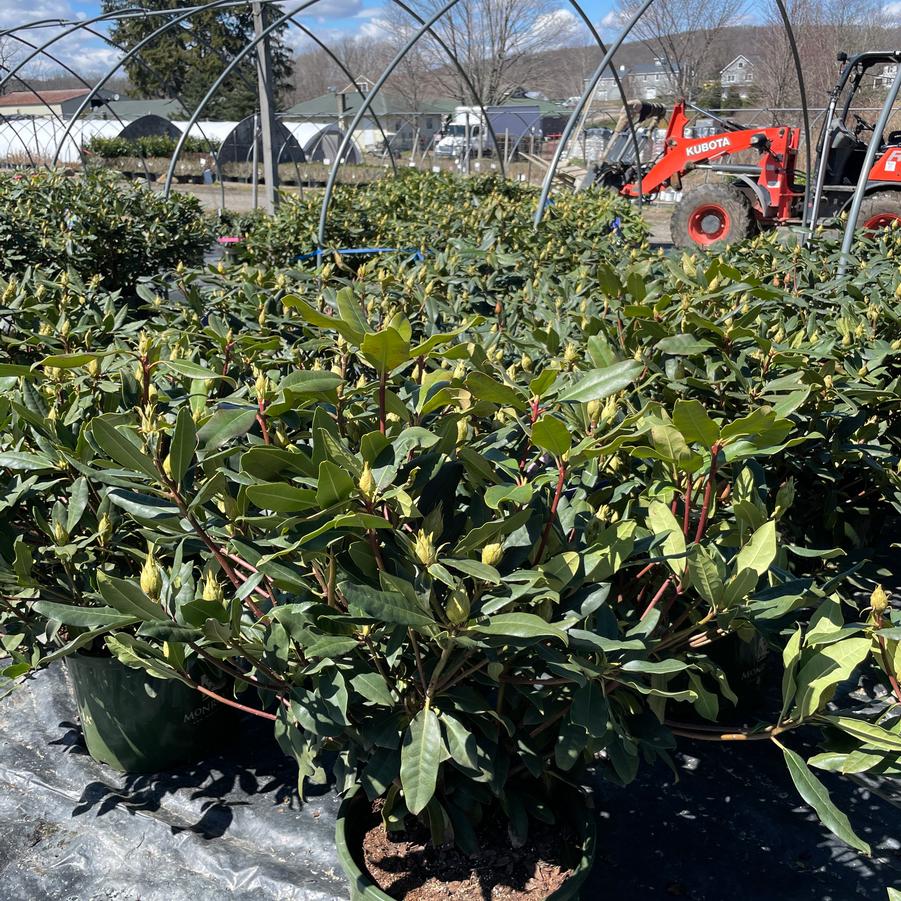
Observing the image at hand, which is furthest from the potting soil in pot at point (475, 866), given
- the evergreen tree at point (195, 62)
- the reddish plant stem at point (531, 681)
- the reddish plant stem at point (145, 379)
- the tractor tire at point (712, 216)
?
the evergreen tree at point (195, 62)

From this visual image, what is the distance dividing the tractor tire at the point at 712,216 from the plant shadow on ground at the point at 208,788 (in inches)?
424

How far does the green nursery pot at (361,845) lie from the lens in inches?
65.2

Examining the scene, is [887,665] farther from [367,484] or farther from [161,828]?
[161,828]

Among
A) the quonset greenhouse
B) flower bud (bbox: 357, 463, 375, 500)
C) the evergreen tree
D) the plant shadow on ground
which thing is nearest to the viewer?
flower bud (bbox: 357, 463, 375, 500)

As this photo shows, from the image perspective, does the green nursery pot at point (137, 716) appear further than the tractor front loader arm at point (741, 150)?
No

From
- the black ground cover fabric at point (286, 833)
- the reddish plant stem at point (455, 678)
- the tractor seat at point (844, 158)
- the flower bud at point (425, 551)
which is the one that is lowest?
the black ground cover fabric at point (286, 833)

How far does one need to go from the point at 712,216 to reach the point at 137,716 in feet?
38.9

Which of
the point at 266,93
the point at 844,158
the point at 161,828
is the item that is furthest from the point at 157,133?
the point at 161,828

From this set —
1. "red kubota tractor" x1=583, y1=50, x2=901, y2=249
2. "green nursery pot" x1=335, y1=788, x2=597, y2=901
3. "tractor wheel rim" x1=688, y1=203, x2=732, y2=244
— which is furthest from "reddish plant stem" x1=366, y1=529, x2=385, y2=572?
"tractor wheel rim" x1=688, y1=203, x2=732, y2=244

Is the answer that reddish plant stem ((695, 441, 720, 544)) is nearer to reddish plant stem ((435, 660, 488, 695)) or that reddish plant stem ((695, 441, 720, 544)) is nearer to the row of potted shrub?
the row of potted shrub

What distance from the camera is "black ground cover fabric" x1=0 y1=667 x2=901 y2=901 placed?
6.91ft

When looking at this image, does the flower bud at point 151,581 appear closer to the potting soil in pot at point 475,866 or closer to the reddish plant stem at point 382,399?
the reddish plant stem at point 382,399

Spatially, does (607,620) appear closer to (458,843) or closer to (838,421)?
(458,843)

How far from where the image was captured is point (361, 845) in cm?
184
